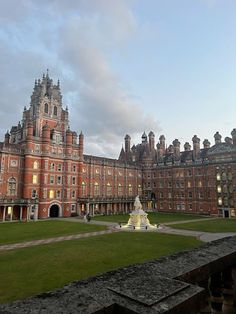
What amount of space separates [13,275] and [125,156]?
8667 cm

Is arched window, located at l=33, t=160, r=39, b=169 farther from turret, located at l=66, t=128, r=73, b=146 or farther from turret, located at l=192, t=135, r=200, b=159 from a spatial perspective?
turret, located at l=192, t=135, r=200, b=159

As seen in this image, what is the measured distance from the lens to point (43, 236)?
101 feet

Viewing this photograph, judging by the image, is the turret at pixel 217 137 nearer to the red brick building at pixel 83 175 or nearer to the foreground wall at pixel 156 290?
the red brick building at pixel 83 175

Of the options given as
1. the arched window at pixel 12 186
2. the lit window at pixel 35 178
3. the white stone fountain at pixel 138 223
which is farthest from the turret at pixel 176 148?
the arched window at pixel 12 186

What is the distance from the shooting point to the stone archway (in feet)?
198

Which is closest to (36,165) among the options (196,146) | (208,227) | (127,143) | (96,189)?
(96,189)

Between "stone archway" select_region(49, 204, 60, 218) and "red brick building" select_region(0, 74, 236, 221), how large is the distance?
17cm

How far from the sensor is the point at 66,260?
1906 centimetres

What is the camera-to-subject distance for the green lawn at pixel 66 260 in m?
13.8

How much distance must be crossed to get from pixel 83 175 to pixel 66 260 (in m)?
51.7

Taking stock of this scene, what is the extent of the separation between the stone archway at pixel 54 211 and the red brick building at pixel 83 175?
174mm

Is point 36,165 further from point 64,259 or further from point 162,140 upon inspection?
point 162,140

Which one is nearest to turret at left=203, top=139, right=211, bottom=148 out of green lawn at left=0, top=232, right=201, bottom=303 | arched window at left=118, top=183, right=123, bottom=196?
arched window at left=118, top=183, right=123, bottom=196

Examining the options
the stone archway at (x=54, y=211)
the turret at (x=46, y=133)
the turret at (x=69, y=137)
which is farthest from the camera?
the turret at (x=69, y=137)
